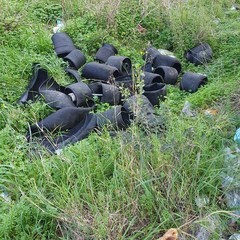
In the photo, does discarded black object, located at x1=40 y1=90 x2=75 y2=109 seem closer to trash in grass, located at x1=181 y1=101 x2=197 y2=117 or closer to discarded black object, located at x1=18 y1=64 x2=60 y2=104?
discarded black object, located at x1=18 y1=64 x2=60 y2=104

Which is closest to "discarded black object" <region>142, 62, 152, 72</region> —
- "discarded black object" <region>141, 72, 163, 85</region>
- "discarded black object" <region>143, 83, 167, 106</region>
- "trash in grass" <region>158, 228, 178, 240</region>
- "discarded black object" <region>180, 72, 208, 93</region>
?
"discarded black object" <region>141, 72, 163, 85</region>

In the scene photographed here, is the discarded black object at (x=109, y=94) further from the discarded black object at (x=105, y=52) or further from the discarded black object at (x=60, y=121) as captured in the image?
the discarded black object at (x=105, y=52)

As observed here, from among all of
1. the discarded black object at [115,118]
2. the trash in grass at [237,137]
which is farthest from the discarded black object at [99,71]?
the trash in grass at [237,137]

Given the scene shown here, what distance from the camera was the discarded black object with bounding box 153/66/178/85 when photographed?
15.6ft

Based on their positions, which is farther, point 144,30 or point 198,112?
point 144,30

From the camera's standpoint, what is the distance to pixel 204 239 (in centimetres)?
260

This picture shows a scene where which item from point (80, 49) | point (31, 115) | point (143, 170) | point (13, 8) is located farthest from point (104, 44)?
point (143, 170)

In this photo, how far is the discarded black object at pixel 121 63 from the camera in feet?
15.7

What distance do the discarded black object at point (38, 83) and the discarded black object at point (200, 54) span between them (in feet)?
6.06

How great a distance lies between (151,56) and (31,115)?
190cm

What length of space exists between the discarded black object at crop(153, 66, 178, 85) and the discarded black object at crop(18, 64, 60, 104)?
1.23m

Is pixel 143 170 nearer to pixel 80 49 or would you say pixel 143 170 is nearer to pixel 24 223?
pixel 24 223

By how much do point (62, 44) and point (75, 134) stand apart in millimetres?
1740

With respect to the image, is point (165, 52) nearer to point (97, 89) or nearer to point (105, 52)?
point (105, 52)
